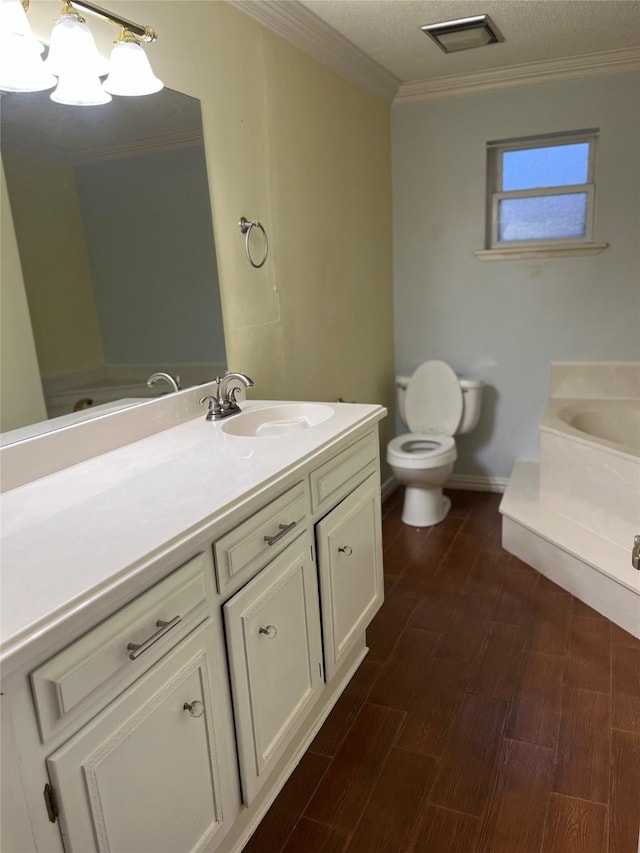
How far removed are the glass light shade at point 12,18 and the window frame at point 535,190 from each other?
2.73m

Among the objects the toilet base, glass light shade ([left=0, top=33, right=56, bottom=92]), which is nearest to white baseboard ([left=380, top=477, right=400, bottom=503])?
the toilet base

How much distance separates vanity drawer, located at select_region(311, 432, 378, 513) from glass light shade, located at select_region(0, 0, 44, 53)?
47.4 inches

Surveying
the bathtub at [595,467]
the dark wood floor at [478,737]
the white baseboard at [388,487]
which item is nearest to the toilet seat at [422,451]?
the white baseboard at [388,487]

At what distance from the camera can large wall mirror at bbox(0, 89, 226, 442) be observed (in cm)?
151

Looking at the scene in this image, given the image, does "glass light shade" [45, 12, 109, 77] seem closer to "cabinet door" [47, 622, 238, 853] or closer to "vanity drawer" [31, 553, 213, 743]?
"vanity drawer" [31, 553, 213, 743]

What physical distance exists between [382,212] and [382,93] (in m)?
→ 0.61

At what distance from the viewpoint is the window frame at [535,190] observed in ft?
11.0

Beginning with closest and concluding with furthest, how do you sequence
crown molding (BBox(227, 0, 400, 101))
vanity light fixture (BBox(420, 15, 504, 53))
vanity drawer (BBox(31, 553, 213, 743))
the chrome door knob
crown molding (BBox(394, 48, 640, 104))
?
1. vanity drawer (BBox(31, 553, 213, 743))
2. the chrome door knob
3. crown molding (BBox(227, 0, 400, 101))
4. vanity light fixture (BBox(420, 15, 504, 53))
5. crown molding (BBox(394, 48, 640, 104))

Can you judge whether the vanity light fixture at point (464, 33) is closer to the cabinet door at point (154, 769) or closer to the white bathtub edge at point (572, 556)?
the white bathtub edge at point (572, 556)

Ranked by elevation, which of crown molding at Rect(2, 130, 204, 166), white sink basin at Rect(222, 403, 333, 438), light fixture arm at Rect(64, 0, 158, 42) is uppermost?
light fixture arm at Rect(64, 0, 158, 42)

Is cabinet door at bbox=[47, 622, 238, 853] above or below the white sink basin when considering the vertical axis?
below

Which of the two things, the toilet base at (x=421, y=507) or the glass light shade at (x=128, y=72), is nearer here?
the glass light shade at (x=128, y=72)

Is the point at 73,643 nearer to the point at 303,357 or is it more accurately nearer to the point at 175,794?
the point at 175,794

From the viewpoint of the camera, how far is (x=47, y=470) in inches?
60.9
